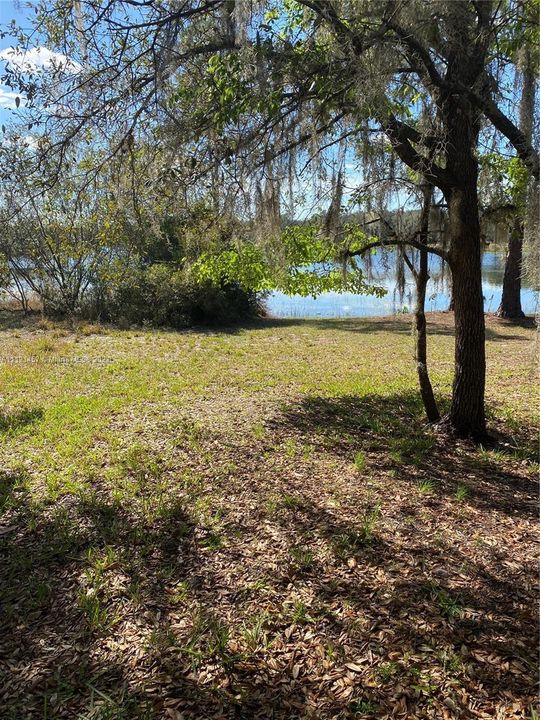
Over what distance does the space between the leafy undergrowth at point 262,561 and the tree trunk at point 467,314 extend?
0.30 meters

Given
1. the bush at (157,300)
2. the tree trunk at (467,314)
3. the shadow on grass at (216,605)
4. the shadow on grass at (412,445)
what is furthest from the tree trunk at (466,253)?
the bush at (157,300)

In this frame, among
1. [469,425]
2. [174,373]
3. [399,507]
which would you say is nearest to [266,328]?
[174,373]

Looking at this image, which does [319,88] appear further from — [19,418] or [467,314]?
[19,418]

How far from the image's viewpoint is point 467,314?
13.6 feet

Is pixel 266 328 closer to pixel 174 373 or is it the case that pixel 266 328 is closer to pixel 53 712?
pixel 174 373

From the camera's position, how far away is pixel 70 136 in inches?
144

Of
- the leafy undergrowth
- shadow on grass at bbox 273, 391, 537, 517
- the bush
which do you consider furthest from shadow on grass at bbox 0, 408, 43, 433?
the bush

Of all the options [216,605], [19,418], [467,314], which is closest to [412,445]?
[467,314]

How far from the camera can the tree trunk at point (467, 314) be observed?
157 inches

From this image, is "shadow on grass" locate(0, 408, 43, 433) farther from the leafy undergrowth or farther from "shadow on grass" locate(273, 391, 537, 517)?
"shadow on grass" locate(273, 391, 537, 517)

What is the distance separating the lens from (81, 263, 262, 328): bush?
12.4m

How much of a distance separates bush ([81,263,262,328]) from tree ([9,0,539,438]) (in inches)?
322

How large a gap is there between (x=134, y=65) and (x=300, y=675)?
14.6 ft

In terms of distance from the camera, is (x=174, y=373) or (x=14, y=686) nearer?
Result: (x=14, y=686)
